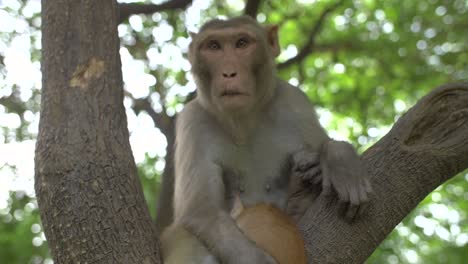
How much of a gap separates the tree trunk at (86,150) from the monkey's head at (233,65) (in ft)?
3.06

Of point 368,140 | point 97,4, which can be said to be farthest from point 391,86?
point 97,4

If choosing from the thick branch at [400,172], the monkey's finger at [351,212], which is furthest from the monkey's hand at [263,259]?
the monkey's finger at [351,212]

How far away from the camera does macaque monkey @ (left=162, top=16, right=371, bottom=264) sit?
4.29m

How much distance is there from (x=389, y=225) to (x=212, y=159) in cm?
139

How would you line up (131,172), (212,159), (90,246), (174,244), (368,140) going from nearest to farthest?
(90,246)
(131,172)
(174,244)
(212,159)
(368,140)

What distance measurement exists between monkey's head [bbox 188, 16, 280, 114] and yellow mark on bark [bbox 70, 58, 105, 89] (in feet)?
3.39

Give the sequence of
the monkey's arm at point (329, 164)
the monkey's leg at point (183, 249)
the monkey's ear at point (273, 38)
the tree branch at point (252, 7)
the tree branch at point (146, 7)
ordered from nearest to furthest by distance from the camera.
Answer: the monkey's arm at point (329, 164) → the monkey's leg at point (183, 249) → the monkey's ear at point (273, 38) → the tree branch at point (146, 7) → the tree branch at point (252, 7)

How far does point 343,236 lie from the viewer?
3.77 m

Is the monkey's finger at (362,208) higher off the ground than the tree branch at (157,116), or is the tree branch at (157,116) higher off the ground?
the tree branch at (157,116)

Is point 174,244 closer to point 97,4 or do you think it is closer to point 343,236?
point 343,236

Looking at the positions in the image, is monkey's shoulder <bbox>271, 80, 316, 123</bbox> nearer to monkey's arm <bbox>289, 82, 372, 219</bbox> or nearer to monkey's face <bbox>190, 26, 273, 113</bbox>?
monkey's arm <bbox>289, 82, 372, 219</bbox>

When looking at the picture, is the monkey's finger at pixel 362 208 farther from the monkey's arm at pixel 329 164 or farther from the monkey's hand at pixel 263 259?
the monkey's hand at pixel 263 259

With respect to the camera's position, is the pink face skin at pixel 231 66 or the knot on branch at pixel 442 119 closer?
the knot on branch at pixel 442 119

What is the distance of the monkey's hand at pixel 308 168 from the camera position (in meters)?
4.41
